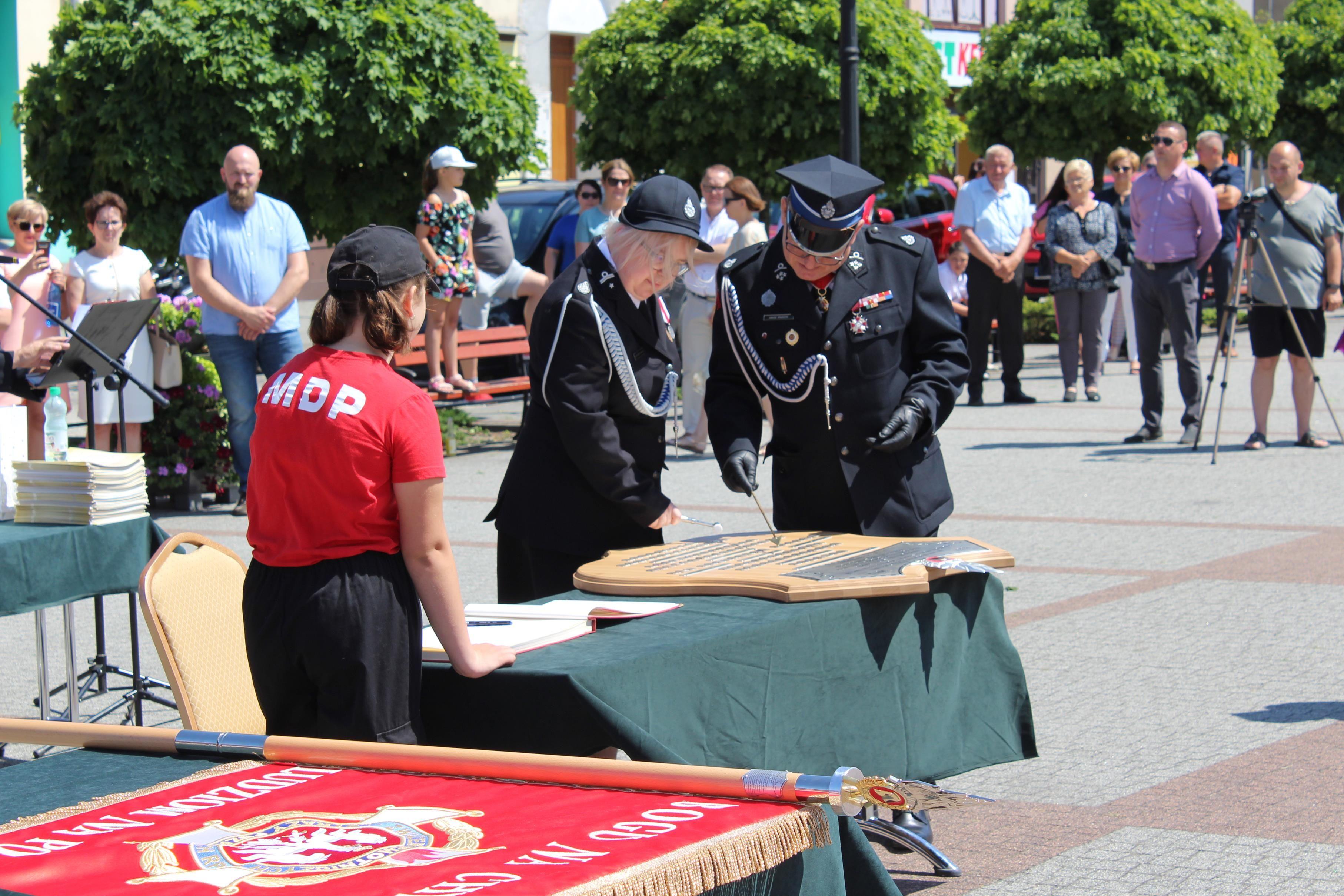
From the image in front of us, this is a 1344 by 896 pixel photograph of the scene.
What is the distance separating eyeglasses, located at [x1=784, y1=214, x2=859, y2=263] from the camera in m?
4.38

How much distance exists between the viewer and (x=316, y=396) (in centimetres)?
313

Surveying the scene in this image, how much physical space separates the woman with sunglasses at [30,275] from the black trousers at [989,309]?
7801 mm

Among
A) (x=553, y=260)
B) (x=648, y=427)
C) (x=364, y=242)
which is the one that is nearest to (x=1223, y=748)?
(x=648, y=427)

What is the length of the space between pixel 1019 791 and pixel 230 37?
9.38 metres

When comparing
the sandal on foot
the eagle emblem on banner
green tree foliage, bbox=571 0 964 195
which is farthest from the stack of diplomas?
green tree foliage, bbox=571 0 964 195

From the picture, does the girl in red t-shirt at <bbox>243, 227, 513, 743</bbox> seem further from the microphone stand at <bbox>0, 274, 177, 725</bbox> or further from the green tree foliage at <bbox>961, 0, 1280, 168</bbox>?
the green tree foliage at <bbox>961, 0, 1280, 168</bbox>

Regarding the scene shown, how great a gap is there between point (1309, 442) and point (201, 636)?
31.9 feet

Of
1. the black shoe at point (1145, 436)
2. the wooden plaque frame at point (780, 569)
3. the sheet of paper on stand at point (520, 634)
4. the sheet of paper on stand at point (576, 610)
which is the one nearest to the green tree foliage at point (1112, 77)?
the black shoe at point (1145, 436)

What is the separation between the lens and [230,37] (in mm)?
12078

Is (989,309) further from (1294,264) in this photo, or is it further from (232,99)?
(232,99)

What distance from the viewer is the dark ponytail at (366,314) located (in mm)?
3225

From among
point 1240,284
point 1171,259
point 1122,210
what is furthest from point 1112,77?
point 1240,284

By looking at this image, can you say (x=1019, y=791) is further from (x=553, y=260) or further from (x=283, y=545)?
(x=553, y=260)

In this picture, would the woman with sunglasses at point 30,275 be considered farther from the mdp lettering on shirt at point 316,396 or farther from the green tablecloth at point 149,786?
the green tablecloth at point 149,786
